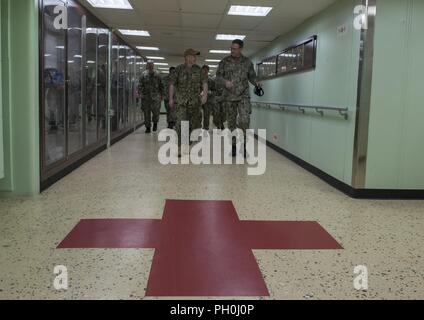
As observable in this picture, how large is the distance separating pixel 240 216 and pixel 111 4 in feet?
12.7

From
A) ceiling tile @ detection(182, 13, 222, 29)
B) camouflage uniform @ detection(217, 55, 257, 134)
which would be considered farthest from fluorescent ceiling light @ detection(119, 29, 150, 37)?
camouflage uniform @ detection(217, 55, 257, 134)

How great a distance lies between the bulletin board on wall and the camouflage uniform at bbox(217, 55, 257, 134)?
76 centimetres

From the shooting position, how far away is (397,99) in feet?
14.4

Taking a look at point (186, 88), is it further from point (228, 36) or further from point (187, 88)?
point (228, 36)

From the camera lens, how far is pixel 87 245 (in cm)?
283

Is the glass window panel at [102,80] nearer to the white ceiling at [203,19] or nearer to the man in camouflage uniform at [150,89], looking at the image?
the white ceiling at [203,19]

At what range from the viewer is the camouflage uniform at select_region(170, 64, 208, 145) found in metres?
6.58

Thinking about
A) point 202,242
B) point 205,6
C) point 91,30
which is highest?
point 205,6

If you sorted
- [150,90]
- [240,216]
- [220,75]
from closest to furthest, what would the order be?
[240,216]
[220,75]
[150,90]

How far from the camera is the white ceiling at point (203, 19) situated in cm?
563

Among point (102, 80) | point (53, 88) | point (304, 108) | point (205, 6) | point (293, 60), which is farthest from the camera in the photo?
point (102, 80)

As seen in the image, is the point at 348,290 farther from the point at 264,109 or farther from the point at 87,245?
the point at 264,109

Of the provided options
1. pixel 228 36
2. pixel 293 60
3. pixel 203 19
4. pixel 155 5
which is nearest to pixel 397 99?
pixel 293 60

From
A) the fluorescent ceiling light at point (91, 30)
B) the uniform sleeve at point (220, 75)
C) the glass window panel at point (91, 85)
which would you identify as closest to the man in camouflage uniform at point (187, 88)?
the uniform sleeve at point (220, 75)
